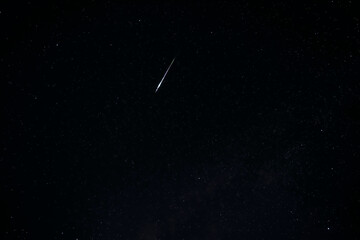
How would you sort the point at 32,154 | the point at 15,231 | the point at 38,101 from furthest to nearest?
the point at 15,231 → the point at 32,154 → the point at 38,101

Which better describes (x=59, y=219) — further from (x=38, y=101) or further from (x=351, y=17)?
(x=351, y=17)

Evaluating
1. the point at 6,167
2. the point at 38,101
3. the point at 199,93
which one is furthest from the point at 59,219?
the point at 199,93

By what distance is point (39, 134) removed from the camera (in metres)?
2.86

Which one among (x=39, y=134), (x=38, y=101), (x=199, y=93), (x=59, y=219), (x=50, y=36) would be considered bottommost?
(x=59, y=219)

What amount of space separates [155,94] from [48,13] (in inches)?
43.0

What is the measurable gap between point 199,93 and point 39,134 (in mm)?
1579

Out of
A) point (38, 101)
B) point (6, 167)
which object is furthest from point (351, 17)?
point (6, 167)

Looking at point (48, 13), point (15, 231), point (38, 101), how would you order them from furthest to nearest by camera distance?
point (15, 231), point (38, 101), point (48, 13)

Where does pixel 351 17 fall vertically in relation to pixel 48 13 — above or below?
below

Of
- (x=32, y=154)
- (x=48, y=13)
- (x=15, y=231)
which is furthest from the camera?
(x=15, y=231)

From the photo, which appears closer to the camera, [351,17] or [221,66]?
[351,17]

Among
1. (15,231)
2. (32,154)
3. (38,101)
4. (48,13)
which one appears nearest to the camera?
(48,13)

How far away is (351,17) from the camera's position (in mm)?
2438

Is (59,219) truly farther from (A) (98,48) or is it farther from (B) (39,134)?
(A) (98,48)
